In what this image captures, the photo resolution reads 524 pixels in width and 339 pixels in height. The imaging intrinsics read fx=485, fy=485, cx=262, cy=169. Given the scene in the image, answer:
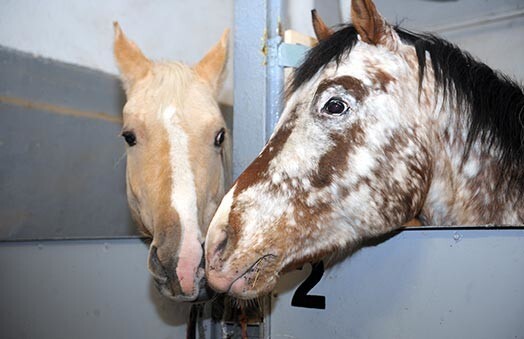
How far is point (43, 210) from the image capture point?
10.8 feet

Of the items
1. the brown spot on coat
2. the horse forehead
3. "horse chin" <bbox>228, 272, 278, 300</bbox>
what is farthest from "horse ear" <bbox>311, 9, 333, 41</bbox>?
"horse chin" <bbox>228, 272, 278, 300</bbox>

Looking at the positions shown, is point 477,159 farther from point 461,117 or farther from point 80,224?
point 80,224

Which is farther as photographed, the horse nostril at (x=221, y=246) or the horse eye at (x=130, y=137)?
the horse eye at (x=130, y=137)

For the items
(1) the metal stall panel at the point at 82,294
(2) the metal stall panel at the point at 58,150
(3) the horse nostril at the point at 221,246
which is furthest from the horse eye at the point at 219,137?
(2) the metal stall panel at the point at 58,150

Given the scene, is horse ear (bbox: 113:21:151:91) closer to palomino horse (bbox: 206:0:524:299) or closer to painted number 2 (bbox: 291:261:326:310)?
palomino horse (bbox: 206:0:524:299)

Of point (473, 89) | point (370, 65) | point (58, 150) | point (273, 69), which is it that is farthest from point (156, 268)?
point (58, 150)

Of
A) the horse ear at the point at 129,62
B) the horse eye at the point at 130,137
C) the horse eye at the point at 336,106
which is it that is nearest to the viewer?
the horse eye at the point at 336,106

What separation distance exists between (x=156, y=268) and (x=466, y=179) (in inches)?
41.1

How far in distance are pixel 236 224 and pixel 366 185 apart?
39 cm

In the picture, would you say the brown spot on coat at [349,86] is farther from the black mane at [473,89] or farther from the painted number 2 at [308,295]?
the painted number 2 at [308,295]

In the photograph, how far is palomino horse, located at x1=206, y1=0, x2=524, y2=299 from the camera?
1.33 m

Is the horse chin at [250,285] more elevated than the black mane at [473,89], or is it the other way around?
→ the black mane at [473,89]

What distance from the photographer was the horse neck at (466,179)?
4.82ft

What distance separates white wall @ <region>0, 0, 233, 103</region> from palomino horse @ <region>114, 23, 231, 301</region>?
1.13m
